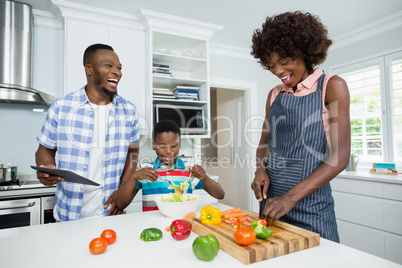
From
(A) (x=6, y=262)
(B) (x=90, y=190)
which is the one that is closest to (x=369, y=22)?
(B) (x=90, y=190)

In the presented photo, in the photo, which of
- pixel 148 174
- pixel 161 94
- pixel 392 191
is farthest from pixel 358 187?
pixel 148 174

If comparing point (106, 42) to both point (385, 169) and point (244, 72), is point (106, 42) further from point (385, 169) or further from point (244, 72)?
point (385, 169)

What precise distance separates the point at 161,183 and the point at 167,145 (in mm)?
221

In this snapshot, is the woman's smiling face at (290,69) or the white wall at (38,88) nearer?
the woman's smiling face at (290,69)

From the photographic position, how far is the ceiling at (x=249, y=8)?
250 centimetres

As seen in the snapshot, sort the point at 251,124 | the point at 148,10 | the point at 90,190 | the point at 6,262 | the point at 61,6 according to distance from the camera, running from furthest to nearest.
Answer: the point at 251,124, the point at 148,10, the point at 61,6, the point at 90,190, the point at 6,262

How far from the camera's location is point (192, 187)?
1551 mm

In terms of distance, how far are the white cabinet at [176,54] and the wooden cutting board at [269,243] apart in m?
2.04

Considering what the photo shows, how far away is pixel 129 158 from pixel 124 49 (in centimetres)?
164

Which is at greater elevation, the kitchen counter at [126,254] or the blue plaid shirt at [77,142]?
the blue plaid shirt at [77,142]

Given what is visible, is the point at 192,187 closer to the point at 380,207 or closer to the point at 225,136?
the point at 380,207

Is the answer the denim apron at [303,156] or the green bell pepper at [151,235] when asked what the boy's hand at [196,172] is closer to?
the denim apron at [303,156]

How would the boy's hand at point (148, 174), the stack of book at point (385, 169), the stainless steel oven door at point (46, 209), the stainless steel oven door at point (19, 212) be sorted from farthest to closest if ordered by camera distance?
the stack of book at point (385, 169), the stainless steel oven door at point (46, 209), the stainless steel oven door at point (19, 212), the boy's hand at point (148, 174)

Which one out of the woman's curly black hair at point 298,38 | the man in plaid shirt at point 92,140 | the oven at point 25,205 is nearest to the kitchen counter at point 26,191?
the oven at point 25,205
